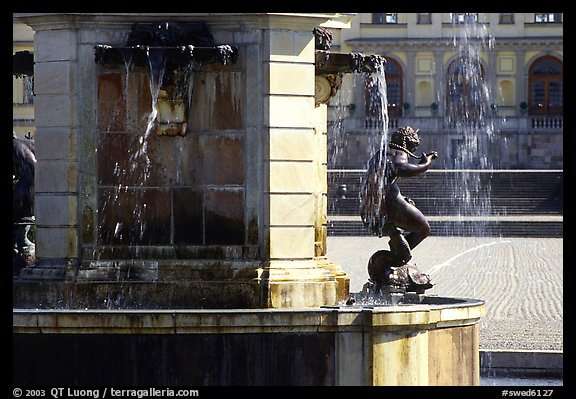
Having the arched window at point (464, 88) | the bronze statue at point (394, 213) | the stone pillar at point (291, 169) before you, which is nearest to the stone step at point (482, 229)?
the arched window at point (464, 88)

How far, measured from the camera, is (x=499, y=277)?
1284 inches

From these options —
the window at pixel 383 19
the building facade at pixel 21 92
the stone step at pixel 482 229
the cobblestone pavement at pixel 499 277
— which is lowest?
the cobblestone pavement at pixel 499 277

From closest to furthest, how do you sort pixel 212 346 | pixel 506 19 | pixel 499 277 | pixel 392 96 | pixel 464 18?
pixel 212 346 → pixel 499 277 → pixel 392 96 → pixel 506 19 → pixel 464 18

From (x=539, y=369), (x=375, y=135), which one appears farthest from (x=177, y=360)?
(x=375, y=135)

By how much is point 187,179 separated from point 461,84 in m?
70.6

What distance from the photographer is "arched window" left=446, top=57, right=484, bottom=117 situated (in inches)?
3262

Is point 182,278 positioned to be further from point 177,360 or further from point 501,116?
point 501,116

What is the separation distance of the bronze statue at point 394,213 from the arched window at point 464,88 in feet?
220

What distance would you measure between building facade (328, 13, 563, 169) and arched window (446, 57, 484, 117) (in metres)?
0.04

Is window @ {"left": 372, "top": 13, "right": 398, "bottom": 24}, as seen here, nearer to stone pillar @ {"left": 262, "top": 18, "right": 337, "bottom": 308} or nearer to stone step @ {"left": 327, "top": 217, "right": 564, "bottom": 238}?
stone step @ {"left": 327, "top": 217, "right": 564, "bottom": 238}

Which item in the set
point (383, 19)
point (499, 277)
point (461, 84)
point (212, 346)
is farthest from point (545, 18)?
point (212, 346)

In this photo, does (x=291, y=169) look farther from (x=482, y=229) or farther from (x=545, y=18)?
(x=545, y=18)

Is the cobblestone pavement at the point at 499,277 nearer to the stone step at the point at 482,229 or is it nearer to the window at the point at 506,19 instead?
the stone step at the point at 482,229

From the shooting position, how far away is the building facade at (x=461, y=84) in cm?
8175
